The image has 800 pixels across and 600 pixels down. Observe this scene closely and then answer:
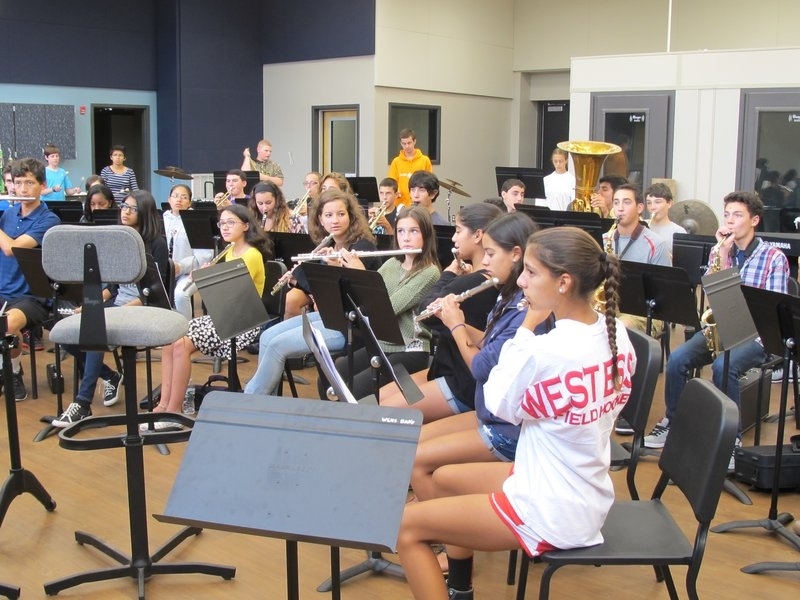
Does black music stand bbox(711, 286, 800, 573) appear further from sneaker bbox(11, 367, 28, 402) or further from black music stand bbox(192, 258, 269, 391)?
sneaker bbox(11, 367, 28, 402)

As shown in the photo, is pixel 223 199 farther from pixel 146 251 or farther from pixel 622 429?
pixel 622 429

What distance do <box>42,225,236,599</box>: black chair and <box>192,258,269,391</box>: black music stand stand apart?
1.27 m

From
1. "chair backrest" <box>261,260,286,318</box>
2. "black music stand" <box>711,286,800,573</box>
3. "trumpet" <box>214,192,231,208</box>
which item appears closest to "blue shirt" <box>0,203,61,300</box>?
"chair backrest" <box>261,260,286,318</box>

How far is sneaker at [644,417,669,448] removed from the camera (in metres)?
4.81

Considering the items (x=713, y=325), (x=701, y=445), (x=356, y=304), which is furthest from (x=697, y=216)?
(x=701, y=445)

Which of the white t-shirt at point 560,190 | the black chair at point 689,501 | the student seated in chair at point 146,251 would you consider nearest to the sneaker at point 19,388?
the student seated in chair at point 146,251

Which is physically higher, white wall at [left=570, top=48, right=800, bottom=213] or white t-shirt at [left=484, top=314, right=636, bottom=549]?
white wall at [left=570, top=48, right=800, bottom=213]

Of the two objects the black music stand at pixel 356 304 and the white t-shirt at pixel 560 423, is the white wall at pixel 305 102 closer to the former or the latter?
the black music stand at pixel 356 304

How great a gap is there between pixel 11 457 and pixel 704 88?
8535mm

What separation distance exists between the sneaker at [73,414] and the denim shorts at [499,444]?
112 inches

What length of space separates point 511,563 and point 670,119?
26.5ft

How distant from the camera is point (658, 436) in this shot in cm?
487

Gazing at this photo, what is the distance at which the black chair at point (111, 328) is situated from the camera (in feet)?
10.4

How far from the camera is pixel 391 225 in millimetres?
7453
